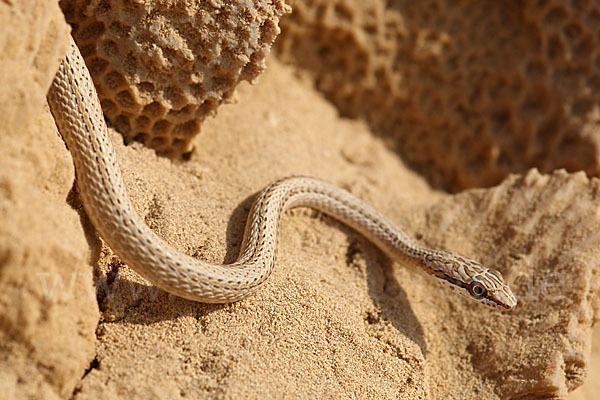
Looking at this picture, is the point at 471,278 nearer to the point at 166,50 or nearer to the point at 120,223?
the point at 120,223

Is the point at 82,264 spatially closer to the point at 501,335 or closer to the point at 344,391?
the point at 344,391

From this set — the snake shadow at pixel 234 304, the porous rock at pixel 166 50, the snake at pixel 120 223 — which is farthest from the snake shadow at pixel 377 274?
the porous rock at pixel 166 50

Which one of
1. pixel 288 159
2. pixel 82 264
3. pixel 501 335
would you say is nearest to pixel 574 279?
pixel 501 335

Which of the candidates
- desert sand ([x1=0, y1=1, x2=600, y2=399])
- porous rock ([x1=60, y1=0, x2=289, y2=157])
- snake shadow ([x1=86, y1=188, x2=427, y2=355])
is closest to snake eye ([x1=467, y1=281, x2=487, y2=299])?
desert sand ([x1=0, y1=1, x2=600, y2=399])

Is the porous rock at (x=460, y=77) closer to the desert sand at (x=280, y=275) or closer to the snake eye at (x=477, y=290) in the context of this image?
the desert sand at (x=280, y=275)

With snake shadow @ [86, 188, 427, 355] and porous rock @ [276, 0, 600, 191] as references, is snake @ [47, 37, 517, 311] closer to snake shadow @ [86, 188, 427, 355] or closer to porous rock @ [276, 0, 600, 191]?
snake shadow @ [86, 188, 427, 355]
